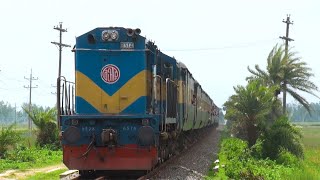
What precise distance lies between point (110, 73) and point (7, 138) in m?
8.39

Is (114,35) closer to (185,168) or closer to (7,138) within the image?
(185,168)

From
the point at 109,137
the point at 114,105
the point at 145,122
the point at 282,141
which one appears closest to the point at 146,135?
the point at 145,122

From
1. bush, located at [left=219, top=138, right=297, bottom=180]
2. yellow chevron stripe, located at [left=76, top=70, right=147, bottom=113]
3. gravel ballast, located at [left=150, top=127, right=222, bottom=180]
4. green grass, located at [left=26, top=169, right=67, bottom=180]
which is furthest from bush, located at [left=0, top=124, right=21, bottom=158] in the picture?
bush, located at [left=219, top=138, right=297, bottom=180]

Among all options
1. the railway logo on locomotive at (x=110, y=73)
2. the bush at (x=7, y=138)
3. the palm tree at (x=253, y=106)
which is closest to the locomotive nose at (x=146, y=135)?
the railway logo on locomotive at (x=110, y=73)

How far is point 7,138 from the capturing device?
1961cm

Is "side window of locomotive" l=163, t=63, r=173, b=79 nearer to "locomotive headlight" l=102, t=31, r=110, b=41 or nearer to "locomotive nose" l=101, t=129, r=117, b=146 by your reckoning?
"locomotive headlight" l=102, t=31, r=110, b=41

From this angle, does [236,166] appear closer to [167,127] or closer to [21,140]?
[167,127]

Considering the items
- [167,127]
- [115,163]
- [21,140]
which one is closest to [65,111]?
[115,163]

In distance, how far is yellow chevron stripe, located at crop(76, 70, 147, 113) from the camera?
1311 centimetres

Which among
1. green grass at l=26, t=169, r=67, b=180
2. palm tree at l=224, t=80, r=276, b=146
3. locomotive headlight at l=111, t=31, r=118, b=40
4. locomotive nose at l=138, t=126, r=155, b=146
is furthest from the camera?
palm tree at l=224, t=80, r=276, b=146

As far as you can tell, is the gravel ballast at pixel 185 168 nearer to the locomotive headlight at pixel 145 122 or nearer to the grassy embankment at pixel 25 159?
the locomotive headlight at pixel 145 122

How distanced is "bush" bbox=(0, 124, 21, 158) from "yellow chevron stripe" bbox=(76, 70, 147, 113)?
7800mm

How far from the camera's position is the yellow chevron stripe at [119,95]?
43.0ft

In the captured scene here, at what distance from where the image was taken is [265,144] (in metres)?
23.7
